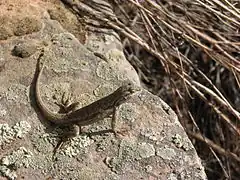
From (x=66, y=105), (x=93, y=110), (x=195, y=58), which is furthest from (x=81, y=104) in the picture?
(x=195, y=58)

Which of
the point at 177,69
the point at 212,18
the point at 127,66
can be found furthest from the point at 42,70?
the point at 212,18

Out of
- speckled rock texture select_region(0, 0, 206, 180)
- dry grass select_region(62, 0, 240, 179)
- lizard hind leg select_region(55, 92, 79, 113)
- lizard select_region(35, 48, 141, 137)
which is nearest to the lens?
speckled rock texture select_region(0, 0, 206, 180)

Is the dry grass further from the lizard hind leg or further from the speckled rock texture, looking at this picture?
the lizard hind leg

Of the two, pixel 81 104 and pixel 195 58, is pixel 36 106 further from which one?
pixel 195 58

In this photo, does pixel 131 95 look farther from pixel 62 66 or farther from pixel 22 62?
pixel 22 62

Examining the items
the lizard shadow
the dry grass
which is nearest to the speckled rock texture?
the lizard shadow

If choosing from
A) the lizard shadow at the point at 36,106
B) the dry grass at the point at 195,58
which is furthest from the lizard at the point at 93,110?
the dry grass at the point at 195,58
